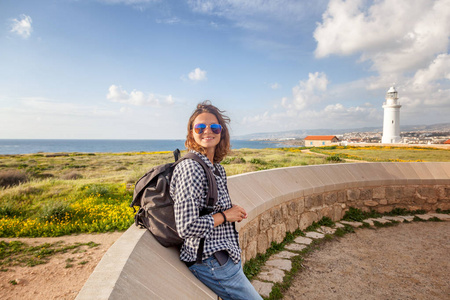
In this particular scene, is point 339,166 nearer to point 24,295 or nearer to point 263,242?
point 263,242

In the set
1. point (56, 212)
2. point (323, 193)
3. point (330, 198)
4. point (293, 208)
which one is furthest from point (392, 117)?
point (56, 212)

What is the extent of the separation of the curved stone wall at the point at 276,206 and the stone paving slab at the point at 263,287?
356 millimetres

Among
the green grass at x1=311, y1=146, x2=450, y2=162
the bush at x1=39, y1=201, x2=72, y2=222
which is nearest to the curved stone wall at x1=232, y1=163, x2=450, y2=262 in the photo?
the bush at x1=39, y1=201, x2=72, y2=222

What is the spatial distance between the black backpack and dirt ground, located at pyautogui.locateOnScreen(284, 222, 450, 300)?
85.8 inches

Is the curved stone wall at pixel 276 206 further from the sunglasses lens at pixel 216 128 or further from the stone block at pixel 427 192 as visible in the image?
the sunglasses lens at pixel 216 128

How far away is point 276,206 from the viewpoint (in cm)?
453

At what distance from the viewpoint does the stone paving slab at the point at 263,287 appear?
317cm

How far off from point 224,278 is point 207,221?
468mm

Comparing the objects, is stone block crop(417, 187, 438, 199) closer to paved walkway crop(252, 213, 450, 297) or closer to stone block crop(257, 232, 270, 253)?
paved walkway crop(252, 213, 450, 297)

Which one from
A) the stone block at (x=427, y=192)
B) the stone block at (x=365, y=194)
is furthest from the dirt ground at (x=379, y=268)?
the stone block at (x=427, y=192)

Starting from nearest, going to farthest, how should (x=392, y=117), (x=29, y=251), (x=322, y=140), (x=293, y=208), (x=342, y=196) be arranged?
(x=29, y=251), (x=293, y=208), (x=342, y=196), (x=392, y=117), (x=322, y=140)

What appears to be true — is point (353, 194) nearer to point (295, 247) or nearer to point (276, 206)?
point (295, 247)

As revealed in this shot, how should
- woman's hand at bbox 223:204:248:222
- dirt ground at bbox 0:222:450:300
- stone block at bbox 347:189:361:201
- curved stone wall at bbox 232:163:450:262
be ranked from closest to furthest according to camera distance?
woman's hand at bbox 223:204:248:222 → dirt ground at bbox 0:222:450:300 → curved stone wall at bbox 232:163:450:262 → stone block at bbox 347:189:361:201

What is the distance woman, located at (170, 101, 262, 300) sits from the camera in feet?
5.47
